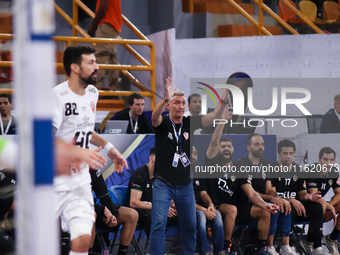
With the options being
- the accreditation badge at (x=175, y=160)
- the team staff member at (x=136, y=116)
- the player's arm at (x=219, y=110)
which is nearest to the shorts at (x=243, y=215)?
the player's arm at (x=219, y=110)

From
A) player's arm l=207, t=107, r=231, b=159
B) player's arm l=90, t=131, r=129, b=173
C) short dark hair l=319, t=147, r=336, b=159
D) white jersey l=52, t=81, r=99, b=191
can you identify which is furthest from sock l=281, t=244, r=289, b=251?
white jersey l=52, t=81, r=99, b=191

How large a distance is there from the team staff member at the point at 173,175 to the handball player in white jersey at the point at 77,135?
1336 mm

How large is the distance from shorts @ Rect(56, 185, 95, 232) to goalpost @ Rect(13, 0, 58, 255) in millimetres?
2958

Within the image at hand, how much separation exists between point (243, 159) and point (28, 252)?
6851 millimetres

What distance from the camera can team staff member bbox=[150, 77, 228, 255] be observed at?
6949 mm

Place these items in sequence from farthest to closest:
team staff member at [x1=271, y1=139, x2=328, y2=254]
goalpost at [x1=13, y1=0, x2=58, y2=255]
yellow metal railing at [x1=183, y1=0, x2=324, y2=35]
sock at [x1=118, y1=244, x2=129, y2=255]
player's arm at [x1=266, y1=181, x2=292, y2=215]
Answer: yellow metal railing at [x1=183, y1=0, x2=324, y2=35], team staff member at [x1=271, y1=139, x2=328, y2=254], player's arm at [x1=266, y1=181, x2=292, y2=215], sock at [x1=118, y1=244, x2=129, y2=255], goalpost at [x1=13, y1=0, x2=58, y2=255]

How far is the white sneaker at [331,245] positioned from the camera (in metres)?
8.83

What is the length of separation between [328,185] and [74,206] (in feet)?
17.1

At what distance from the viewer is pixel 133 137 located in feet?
28.3

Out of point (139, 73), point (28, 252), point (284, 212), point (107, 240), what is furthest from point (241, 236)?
point (28, 252)

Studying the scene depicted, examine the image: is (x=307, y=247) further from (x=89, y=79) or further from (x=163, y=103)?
(x=89, y=79)

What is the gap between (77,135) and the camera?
545 centimetres

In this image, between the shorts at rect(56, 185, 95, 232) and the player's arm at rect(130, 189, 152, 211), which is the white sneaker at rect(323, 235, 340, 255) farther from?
the shorts at rect(56, 185, 95, 232)

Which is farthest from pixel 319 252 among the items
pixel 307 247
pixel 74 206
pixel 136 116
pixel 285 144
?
pixel 74 206
